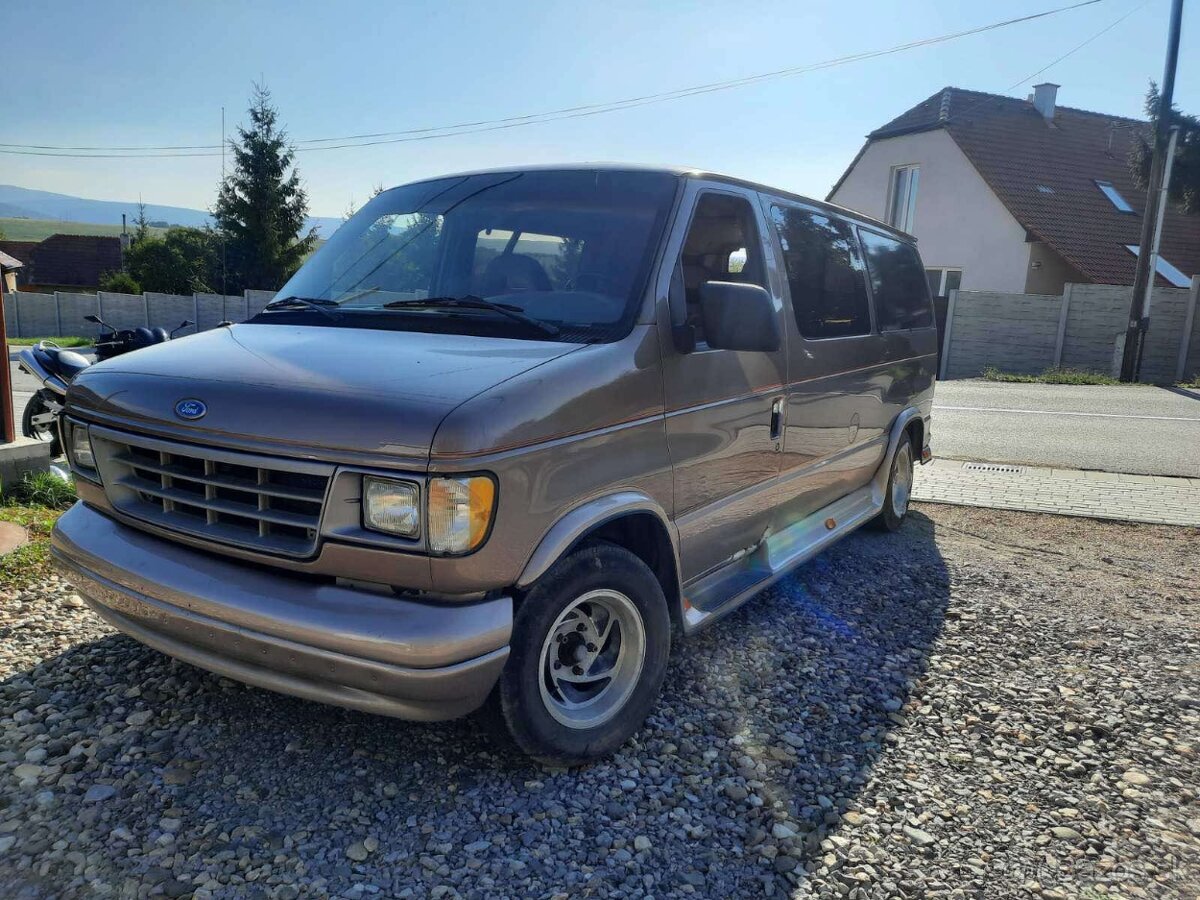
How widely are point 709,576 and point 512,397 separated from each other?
1.53m

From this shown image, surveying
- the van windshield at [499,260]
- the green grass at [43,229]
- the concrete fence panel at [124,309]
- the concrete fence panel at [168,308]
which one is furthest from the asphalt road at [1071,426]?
the green grass at [43,229]

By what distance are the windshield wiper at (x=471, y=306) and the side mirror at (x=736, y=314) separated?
583 millimetres

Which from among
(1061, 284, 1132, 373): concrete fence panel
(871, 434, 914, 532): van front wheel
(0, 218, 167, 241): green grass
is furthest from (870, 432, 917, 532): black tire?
(0, 218, 167, 241): green grass

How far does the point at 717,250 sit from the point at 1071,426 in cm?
1016

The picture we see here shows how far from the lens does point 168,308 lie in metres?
32.6

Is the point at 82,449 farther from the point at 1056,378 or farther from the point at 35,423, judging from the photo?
the point at 1056,378

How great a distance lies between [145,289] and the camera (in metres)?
43.4

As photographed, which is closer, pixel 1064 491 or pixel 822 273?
pixel 822 273

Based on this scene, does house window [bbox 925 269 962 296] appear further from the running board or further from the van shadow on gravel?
the van shadow on gravel

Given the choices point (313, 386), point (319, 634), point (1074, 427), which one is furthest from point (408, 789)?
point (1074, 427)

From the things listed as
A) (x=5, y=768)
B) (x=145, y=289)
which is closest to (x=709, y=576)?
(x=5, y=768)

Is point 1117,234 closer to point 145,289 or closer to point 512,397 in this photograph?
point 512,397

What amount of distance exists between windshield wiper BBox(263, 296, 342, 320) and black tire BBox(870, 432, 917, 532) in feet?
12.9

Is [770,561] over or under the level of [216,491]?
under
